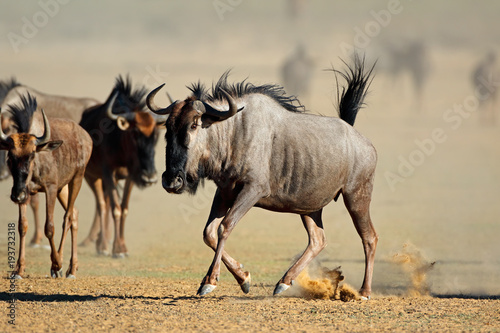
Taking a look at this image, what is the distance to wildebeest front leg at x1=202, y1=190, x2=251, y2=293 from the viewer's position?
322 inches

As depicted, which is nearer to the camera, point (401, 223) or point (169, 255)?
point (169, 255)

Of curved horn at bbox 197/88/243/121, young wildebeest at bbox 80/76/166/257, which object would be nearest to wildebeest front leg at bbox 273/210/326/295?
curved horn at bbox 197/88/243/121

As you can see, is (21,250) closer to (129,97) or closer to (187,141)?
(187,141)

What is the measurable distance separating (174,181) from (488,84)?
147 ft

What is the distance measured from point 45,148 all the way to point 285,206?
3.00 meters

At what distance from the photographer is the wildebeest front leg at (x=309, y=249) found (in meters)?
8.62

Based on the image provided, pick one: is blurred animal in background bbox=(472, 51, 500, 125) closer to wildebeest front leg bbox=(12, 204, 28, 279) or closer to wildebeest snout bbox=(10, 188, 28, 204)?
wildebeest front leg bbox=(12, 204, 28, 279)

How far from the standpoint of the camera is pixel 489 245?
53.1 ft

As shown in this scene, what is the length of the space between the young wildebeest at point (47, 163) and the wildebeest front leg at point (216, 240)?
8.00 feet

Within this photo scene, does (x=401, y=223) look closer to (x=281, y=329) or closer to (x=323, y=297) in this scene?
(x=323, y=297)

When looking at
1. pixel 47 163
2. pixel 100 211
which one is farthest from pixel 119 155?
pixel 47 163

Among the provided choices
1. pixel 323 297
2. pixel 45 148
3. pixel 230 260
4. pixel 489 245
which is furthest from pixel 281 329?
pixel 489 245

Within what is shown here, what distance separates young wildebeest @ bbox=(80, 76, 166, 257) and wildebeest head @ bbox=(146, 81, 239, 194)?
6.16m

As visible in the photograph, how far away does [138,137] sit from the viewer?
14.4 m
